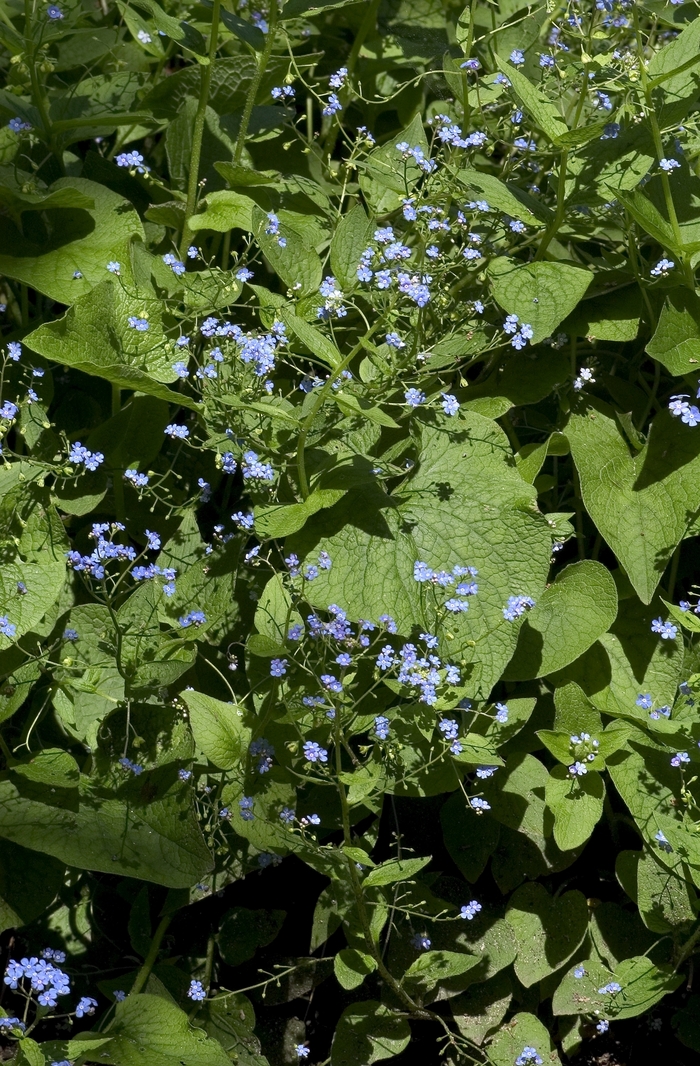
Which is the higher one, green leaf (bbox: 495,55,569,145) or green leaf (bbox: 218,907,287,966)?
green leaf (bbox: 495,55,569,145)

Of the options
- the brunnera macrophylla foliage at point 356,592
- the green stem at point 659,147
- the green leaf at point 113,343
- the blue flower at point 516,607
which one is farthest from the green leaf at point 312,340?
the green stem at point 659,147

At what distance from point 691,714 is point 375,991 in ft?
3.76

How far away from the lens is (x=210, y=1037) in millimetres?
2490

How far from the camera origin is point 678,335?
2730 mm

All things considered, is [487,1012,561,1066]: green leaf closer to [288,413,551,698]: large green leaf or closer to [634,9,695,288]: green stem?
[288,413,551,698]: large green leaf

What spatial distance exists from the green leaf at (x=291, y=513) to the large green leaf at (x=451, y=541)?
14 cm

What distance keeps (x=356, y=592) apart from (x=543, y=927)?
1.05 m

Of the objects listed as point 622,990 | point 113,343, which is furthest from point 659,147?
point 622,990

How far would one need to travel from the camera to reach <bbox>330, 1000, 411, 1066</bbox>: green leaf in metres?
2.58

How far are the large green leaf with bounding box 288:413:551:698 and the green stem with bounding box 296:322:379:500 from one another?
0.18 metres

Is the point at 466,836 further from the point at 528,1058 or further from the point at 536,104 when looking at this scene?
the point at 536,104

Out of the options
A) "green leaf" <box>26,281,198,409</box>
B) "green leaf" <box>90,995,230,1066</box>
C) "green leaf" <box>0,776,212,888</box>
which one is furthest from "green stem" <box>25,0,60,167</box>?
"green leaf" <box>90,995,230,1066</box>

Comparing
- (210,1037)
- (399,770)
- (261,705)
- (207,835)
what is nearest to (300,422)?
(261,705)

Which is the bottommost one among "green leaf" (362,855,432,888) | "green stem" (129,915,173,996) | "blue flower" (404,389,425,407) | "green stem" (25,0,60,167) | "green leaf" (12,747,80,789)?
"green stem" (129,915,173,996)
